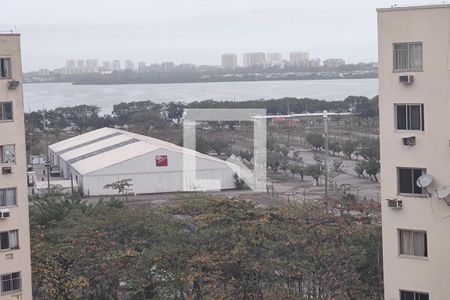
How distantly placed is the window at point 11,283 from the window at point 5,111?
948mm

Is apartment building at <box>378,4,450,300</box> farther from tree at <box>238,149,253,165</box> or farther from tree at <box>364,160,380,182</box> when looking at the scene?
tree at <box>238,149,253,165</box>

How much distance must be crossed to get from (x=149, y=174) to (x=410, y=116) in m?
8.47

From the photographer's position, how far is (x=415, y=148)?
3.40 metres

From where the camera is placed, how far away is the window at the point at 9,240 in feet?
15.3

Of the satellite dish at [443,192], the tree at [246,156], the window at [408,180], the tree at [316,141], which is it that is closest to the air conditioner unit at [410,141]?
the window at [408,180]

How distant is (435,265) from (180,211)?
2.96m

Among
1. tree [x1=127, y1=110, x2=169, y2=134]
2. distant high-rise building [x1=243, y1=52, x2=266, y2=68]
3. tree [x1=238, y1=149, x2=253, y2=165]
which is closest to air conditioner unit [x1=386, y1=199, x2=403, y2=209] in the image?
tree [x1=238, y1=149, x2=253, y2=165]

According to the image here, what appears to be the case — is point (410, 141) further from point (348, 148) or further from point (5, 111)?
point (348, 148)

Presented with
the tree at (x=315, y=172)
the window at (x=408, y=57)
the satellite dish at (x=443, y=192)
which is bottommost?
the tree at (x=315, y=172)

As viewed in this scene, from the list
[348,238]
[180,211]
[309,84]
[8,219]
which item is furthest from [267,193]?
[309,84]

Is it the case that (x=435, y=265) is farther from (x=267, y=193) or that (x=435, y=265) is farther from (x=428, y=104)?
(x=267, y=193)

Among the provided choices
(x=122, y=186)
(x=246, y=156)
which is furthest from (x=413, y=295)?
(x=246, y=156)

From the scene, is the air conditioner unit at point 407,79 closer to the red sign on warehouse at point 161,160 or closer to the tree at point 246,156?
the red sign on warehouse at point 161,160

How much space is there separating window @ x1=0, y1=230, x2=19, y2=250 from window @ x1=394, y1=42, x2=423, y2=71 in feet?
8.45
